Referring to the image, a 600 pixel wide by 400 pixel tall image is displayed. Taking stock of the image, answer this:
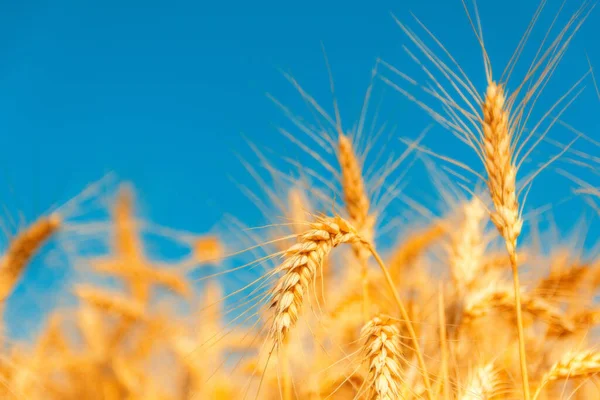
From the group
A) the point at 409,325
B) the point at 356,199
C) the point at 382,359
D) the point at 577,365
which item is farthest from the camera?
the point at 356,199

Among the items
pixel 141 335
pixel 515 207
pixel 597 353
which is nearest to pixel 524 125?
pixel 515 207

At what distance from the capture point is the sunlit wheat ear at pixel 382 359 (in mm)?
1270

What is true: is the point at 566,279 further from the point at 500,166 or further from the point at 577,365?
the point at 500,166

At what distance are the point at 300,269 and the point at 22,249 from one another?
1.66m

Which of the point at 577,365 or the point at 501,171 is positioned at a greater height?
the point at 501,171

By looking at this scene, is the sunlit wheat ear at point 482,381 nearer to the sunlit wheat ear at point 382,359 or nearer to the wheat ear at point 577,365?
the wheat ear at point 577,365

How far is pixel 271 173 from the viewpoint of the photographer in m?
2.60

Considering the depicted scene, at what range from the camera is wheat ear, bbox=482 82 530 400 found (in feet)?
4.63

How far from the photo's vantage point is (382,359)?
1.29 meters

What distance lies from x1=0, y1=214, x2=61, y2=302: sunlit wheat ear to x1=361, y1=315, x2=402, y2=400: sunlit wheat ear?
1.67m

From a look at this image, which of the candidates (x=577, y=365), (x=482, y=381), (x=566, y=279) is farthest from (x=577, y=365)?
(x=566, y=279)

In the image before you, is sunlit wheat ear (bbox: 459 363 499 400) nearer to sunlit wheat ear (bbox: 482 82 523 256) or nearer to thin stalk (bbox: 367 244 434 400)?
thin stalk (bbox: 367 244 434 400)

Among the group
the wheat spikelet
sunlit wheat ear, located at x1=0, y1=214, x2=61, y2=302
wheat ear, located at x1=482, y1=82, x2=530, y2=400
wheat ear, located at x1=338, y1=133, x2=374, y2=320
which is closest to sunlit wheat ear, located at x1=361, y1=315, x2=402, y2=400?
wheat ear, located at x1=482, y1=82, x2=530, y2=400

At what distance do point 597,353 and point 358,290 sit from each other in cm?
137
